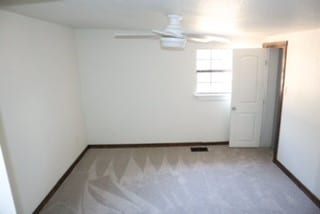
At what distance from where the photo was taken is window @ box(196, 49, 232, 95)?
4.32m

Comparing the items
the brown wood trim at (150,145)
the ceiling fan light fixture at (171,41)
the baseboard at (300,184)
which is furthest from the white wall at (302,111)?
the ceiling fan light fixture at (171,41)

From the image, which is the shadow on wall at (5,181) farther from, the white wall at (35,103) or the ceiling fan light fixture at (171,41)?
the ceiling fan light fixture at (171,41)

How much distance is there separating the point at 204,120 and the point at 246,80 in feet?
3.75

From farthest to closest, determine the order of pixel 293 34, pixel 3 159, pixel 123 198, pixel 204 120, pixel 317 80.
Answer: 1. pixel 204 120
2. pixel 293 34
3. pixel 123 198
4. pixel 317 80
5. pixel 3 159

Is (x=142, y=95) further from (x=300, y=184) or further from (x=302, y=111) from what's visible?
(x=300, y=184)

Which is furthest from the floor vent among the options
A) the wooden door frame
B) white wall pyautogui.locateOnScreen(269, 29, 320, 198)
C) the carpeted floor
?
white wall pyautogui.locateOnScreen(269, 29, 320, 198)

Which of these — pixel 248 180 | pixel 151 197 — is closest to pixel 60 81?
pixel 151 197

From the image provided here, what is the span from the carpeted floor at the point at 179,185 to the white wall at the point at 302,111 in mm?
302

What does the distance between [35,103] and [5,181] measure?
0.95 metres

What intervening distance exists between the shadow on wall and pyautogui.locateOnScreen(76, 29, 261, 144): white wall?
2.24 metres

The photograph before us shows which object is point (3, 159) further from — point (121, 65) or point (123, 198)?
point (121, 65)

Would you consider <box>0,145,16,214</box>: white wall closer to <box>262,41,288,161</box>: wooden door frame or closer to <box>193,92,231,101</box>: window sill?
<box>193,92,231,101</box>: window sill

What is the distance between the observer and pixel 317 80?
271 centimetres

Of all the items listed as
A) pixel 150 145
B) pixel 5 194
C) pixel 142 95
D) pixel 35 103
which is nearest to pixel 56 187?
pixel 5 194
